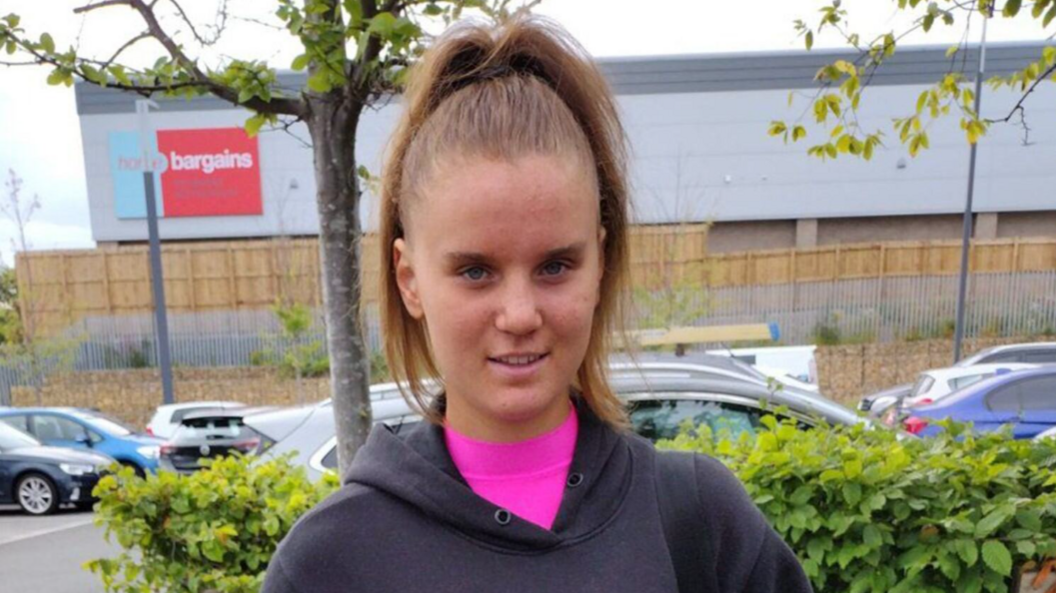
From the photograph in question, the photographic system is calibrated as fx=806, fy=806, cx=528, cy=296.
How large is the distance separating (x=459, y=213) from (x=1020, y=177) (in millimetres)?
31449

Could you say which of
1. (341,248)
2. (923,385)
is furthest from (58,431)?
(923,385)

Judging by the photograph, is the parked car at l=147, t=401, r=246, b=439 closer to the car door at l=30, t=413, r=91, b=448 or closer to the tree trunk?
the car door at l=30, t=413, r=91, b=448

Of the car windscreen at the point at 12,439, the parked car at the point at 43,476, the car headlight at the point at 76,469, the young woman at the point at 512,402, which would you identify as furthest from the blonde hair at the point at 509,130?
the car windscreen at the point at 12,439

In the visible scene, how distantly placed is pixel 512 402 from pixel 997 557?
2.08 meters

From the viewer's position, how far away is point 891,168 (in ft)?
89.3

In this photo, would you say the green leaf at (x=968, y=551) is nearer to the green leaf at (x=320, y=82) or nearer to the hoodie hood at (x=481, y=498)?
the hoodie hood at (x=481, y=498)

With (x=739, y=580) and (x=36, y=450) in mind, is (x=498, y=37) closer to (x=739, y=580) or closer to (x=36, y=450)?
(x=739, y=580)

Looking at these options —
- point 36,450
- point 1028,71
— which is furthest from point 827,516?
point 36,450

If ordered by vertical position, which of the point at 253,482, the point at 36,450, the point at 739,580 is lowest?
the point at 36,450

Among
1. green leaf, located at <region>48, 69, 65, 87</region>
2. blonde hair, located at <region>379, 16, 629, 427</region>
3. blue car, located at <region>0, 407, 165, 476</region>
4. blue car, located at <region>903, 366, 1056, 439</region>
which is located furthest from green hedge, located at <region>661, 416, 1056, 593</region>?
blue car, located at <region>0, 407, 165, 476</region>

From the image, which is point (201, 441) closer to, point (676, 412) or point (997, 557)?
point (676, 412)

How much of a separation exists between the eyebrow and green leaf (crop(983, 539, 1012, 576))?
211cm

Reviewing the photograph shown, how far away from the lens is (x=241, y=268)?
23.5m

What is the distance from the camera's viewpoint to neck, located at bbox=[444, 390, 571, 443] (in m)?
1.16
